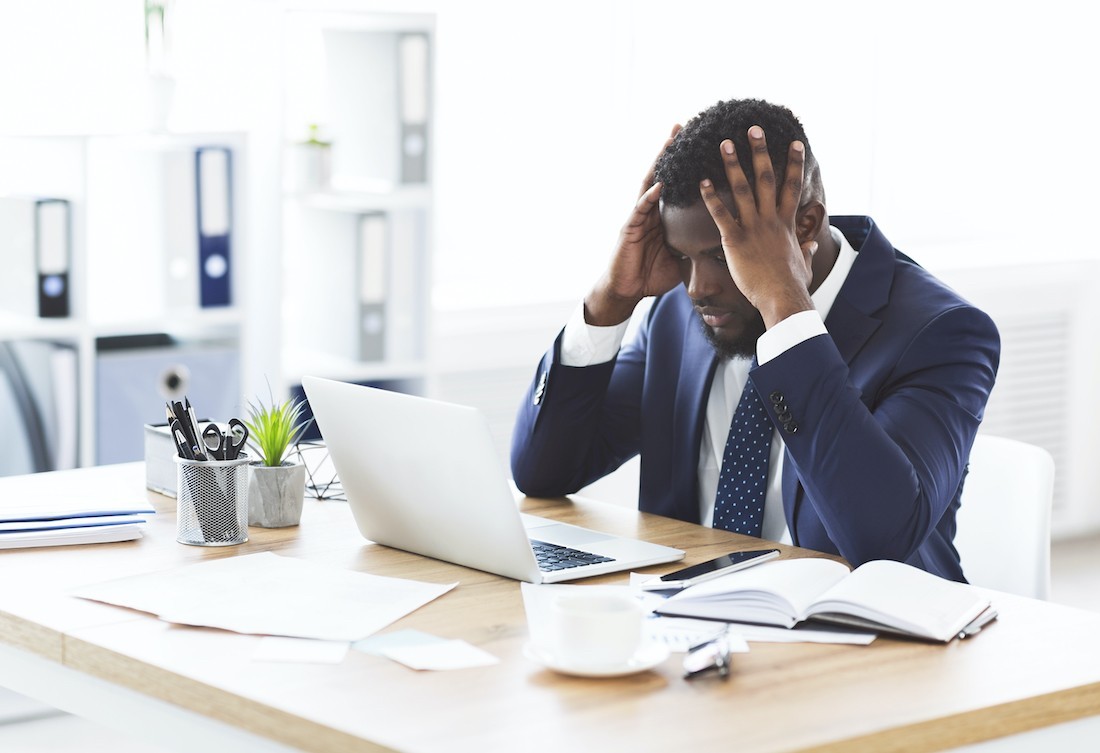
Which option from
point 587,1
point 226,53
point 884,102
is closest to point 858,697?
point 226,53

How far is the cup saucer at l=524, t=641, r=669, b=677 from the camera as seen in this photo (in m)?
1.30

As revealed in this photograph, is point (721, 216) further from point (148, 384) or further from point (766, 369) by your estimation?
point (148, 384)

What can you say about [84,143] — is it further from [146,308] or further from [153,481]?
[153,481]

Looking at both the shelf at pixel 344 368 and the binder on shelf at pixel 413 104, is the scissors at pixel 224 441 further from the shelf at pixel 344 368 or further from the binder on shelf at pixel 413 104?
the binder on shelf at pixel 413 104

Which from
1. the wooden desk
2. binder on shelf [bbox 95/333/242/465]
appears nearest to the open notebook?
the wooden desk

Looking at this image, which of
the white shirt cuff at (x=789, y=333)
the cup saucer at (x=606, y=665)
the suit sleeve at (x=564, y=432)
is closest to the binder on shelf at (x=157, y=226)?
the suit sleeve at (x=564, y=432)

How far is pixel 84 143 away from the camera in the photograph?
Result: 298 cm

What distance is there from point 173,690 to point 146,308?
6.63 feet

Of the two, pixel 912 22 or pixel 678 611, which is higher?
pixel 912 22

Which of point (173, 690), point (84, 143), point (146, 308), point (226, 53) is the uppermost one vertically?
point (226, 53)

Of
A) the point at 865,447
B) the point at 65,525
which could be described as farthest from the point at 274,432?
the point at 865,447

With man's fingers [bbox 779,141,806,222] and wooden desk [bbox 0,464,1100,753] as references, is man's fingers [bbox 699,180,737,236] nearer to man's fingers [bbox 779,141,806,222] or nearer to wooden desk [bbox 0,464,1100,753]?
man's fingers [bbox 779,141,806,222]

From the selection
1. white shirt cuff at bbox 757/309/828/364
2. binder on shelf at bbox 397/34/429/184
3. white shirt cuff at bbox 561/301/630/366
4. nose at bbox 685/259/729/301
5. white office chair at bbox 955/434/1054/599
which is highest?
binder on shelf at bbox 397/34/429/184

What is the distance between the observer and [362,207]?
10.9ft
